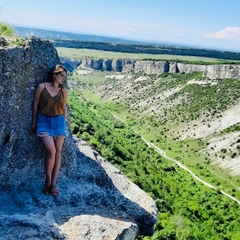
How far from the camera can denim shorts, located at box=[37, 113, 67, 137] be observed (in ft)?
38.8

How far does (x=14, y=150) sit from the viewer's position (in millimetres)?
12180

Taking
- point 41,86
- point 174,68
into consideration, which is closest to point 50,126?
point 41,86

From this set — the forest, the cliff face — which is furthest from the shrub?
the forest

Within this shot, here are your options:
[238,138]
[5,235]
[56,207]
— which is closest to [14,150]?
[56,207]

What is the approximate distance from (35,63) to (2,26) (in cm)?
215

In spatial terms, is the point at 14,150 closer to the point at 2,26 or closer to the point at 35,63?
the point at 35,63

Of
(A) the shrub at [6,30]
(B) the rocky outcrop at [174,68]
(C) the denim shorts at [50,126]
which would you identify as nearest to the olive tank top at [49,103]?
(C) the denim shorts at [50,126]

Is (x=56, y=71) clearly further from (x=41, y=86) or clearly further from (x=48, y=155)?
(x=48, y=155)

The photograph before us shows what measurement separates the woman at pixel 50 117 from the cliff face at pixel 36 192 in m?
0.45

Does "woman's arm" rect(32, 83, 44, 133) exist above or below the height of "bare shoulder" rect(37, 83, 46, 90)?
below

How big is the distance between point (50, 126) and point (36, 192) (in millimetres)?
2150

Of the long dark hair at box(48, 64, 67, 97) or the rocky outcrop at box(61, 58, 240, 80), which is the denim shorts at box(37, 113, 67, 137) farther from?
the rocky outcrop at box(61, 58, 240, 80)

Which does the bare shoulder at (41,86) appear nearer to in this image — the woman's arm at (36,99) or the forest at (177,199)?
the woman's arm at (36,99)

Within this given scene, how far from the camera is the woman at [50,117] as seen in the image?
11.8 metres
